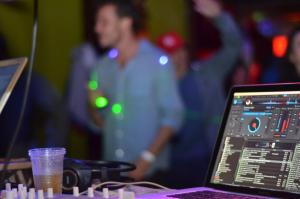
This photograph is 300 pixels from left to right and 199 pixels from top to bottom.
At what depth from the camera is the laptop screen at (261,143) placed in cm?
153

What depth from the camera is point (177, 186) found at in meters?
3.29

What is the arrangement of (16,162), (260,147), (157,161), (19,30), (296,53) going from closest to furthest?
(260,147)
(16,162)
(296,53)
(157,161)
(19,30)

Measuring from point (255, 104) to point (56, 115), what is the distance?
1.89 m

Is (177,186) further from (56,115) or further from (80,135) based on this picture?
(80,135)

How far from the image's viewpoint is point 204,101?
3908mm

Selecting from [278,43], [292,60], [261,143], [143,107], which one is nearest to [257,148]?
[261,143]

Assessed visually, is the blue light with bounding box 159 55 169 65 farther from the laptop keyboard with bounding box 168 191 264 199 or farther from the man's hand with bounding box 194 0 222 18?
the laptop keyboard with bounding box 168 191 264 199

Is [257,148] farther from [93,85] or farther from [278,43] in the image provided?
[278,43]

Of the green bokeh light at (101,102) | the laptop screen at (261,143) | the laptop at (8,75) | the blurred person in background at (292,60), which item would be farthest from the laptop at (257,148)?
the green bokeh light at (101,102)

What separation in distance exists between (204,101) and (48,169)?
236cm

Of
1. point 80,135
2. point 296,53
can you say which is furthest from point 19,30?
point 296,53

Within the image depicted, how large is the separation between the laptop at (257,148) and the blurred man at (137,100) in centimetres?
149

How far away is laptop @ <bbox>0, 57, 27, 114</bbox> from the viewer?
1.65 m

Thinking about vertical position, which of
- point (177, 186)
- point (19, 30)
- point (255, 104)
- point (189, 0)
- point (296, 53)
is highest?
point (189, 0)
